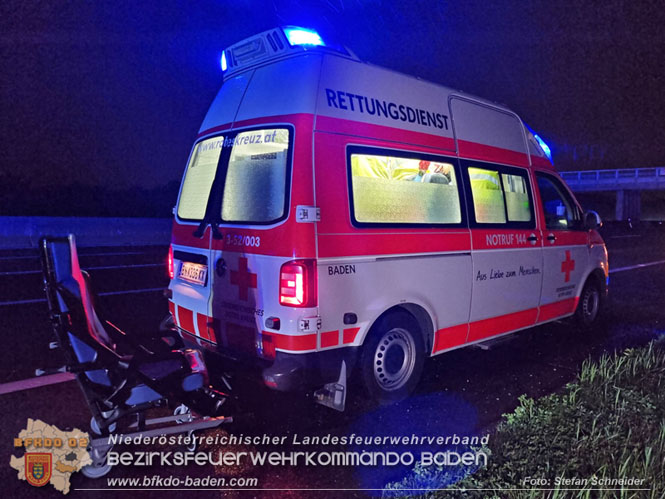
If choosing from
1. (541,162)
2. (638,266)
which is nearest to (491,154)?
(541,162)

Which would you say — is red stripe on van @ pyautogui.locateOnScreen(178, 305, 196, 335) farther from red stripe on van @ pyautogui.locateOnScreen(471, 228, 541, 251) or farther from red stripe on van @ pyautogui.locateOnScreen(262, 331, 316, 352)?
red stripe on van @ pyautogui.locateOnScreen(471, 228, 541, 251)

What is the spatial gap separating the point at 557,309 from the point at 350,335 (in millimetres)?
3654

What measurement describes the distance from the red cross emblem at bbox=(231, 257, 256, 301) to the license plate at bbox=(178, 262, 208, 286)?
44 centimetres

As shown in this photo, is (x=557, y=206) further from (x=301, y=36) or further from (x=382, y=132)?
(x=301, y=36)

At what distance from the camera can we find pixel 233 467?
10.8 feet

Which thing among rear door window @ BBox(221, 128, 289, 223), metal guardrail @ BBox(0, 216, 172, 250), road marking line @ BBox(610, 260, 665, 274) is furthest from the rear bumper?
metal guardrail @ BBox(0, 216, 172, 250)

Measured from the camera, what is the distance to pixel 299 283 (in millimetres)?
3490

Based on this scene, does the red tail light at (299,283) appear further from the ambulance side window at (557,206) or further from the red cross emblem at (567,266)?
the red cross emblem at (567,266)

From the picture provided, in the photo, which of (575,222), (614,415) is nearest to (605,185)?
(575,222)

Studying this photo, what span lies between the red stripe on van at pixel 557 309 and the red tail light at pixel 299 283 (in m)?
3.65

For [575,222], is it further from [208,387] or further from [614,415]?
[208,387]

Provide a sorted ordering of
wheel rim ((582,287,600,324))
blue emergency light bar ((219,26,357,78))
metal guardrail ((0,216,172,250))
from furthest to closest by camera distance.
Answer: metal guardrail ((0,216,172,250))
wheel rim ((582,287,600,324))
blue emergency light bar ((219,26,357,78))

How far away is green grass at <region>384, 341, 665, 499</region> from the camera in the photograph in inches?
105

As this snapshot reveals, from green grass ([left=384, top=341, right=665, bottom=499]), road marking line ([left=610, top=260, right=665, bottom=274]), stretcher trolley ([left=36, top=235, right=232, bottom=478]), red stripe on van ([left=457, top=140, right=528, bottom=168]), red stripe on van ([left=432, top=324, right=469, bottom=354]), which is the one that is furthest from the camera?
road marking line ([left=610, top=260, right=665, bottom=274])
